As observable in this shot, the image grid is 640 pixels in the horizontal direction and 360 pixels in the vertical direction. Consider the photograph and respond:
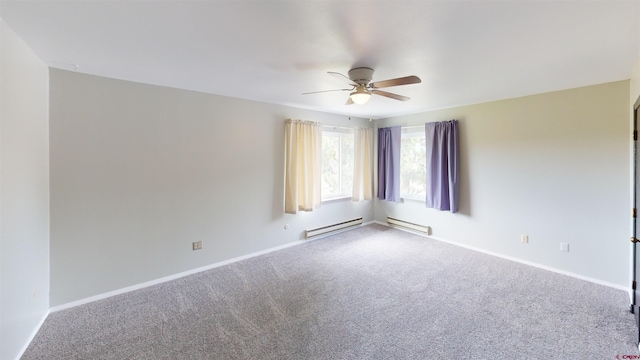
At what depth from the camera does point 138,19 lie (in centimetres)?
167

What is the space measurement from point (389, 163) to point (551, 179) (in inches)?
103

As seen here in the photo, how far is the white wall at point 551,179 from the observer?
303 cm

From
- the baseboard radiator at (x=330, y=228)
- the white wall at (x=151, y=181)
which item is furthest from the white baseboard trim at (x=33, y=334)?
the baseboard radiator at (x=330, y=228)

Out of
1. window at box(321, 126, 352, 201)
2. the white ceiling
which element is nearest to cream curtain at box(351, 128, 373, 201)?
window at box(321, 126, 352, 201)

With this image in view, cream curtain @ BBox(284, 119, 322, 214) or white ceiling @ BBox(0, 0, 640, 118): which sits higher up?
white ceiling @ BBox(0, 0, 640, 118)

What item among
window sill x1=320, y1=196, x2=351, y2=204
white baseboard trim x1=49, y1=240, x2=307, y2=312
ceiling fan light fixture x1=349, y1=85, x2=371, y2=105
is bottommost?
white baseboard trim x1=49, y1=240, x2=307, y2=312

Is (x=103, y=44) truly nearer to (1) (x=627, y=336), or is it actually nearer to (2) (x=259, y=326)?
(2) (x=259, y=326)

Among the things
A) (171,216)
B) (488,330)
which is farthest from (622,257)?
(171,216)

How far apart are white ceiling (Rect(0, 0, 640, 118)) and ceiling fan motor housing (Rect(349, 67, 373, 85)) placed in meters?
0.06

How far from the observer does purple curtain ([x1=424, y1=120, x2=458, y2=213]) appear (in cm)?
439

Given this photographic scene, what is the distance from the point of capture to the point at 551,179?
3.47 meters

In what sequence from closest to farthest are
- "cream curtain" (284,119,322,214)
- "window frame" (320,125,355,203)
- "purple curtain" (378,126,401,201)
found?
"cream curtain" (284,119,322,214) → "window frame" (320,125,355,203) → "purple curtain" (378,126,401,201)

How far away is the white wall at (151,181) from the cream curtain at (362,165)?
71.4 inches

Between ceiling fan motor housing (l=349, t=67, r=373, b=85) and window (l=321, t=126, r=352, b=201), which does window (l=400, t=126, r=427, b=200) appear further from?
ceiling fan motor housing (l=349, t=67, r=373, b=85)
